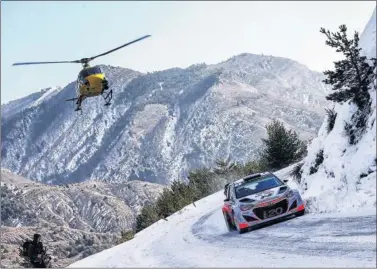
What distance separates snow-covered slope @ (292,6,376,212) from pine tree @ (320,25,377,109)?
1.05 ft

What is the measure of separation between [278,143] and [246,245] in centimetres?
2842

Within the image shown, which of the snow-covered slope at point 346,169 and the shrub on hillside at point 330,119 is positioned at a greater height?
the shrub on hillside at point 330,119

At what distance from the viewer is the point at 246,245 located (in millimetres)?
11062

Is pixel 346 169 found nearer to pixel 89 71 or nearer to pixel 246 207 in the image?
pixel 246 207

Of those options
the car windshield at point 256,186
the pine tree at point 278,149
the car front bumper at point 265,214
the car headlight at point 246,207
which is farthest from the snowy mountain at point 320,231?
the pine tree at point 278,149

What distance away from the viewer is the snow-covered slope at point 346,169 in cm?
1185

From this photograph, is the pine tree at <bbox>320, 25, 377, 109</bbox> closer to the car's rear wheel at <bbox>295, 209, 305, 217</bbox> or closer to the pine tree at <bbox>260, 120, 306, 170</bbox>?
the car's rear wheel at <bbox>295, 209, 305, 217</bbox>

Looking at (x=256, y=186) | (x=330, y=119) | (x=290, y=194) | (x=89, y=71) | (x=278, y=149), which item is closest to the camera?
(x=290, y=194)

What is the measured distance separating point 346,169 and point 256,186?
264cm

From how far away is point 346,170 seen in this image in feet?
43.6

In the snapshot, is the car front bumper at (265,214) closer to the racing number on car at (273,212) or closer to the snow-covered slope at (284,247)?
the racing number on car at (273,212)

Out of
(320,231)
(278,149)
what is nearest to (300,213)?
(320,231)

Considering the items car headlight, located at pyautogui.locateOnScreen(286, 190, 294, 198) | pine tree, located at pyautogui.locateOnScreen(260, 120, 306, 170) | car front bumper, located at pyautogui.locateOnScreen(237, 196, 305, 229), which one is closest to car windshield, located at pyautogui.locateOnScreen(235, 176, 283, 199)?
car headlight, located at pyautogui.locateOnScreen(286, 190, 294, 198)

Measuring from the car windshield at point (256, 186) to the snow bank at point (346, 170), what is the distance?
1182 millimetres
